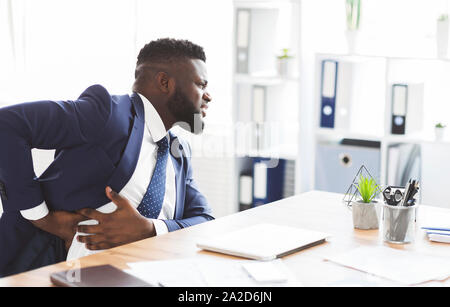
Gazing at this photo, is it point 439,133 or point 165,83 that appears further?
point 439,133

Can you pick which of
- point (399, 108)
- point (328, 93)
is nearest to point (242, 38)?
point (328, 93)

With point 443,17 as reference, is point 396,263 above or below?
below

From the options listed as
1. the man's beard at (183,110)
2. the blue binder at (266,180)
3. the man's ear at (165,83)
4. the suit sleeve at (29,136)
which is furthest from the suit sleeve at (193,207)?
the blue binder at (266,180)

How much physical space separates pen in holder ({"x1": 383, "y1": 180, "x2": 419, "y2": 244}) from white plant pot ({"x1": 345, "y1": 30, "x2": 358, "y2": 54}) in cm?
205

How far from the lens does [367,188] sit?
2.00m

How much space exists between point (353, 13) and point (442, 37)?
0.52 meters

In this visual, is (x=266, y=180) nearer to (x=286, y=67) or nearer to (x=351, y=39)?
(x=286, y=67)

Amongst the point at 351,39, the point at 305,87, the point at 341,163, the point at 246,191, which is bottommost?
the point at 246,191

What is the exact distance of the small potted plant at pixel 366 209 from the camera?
200 centimetres

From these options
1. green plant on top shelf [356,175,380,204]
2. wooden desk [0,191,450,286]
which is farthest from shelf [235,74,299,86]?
green plant on top shelf [356,175,380,204]

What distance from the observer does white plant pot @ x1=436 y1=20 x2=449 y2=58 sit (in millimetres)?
3537

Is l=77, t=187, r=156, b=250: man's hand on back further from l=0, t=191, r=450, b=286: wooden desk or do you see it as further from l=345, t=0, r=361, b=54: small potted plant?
l=345, t=0, r=361, b=54: small potted plant

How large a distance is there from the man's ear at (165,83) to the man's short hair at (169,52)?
65 millimetres
